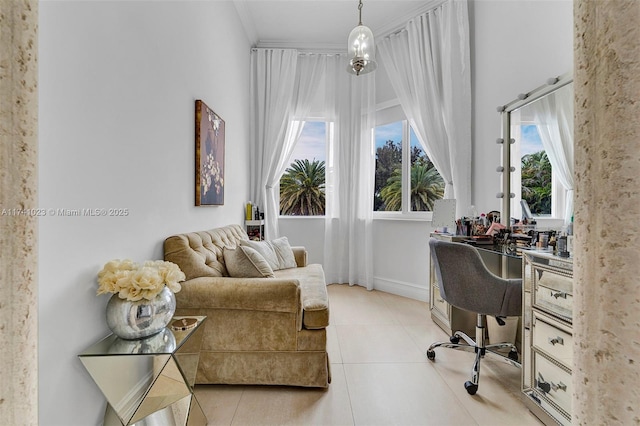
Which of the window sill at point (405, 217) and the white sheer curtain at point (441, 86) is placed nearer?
the white sheer curtain at point (441, 86)

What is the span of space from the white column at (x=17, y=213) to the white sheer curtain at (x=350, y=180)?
3825 millimetres

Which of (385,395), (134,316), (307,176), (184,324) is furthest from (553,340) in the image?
(307,176)

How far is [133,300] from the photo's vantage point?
1.29 m

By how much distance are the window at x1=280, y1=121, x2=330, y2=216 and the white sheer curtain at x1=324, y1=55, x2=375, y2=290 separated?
18 centimetres

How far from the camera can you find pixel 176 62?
215 centimetres

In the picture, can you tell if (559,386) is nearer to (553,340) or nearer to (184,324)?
(553,340)

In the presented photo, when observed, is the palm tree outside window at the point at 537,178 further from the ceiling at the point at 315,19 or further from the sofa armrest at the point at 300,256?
the sofa armrest at the point at 300,256

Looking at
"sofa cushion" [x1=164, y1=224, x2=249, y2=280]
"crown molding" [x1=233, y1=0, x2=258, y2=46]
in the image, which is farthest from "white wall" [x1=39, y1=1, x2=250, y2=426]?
"crown molding" [x1=233, y1=0, x2=258, y2=46]

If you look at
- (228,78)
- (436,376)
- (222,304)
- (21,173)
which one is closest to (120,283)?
(222,304)

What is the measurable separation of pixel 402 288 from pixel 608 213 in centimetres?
376

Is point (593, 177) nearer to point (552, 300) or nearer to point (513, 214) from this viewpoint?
point (552, 300)

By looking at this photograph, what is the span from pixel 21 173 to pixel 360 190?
388 cm

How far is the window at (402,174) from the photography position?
3.90 meters

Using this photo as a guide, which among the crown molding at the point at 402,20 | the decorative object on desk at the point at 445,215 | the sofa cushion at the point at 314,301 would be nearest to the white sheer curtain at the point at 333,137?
the crown molding at the point at 402,20
